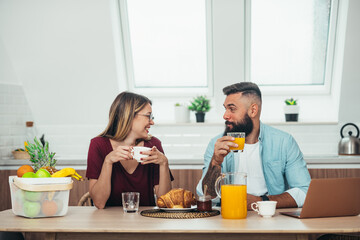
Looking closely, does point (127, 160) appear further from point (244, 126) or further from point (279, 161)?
point (279, 161)

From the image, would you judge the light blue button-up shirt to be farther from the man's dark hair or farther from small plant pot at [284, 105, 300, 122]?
small plant pot at [284, 105, 300, 122]

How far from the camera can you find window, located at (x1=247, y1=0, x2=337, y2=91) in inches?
174

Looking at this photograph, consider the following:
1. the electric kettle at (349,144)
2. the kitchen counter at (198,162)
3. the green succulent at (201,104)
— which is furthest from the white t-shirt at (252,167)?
the green succulent at (201,104)

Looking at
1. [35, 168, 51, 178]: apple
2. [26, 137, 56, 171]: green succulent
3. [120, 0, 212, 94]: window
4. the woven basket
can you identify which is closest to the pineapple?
[26, 137, 56, 171]: green succulent

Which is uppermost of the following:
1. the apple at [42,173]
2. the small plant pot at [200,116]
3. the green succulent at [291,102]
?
the apple at [42,173]

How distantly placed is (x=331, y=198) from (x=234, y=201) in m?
0.40

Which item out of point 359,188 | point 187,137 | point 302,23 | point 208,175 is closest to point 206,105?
point 187,137

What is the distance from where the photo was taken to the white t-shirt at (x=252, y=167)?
274 cm

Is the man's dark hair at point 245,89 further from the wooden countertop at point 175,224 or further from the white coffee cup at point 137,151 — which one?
the wooden countertop at point 175,224

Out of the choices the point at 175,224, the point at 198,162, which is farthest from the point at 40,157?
the point at 198,162

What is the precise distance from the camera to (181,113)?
14.9ft

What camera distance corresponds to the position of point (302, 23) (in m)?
4.48

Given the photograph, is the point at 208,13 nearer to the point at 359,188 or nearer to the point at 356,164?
the point at 356,164

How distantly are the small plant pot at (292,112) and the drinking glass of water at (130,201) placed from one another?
2.66 m
